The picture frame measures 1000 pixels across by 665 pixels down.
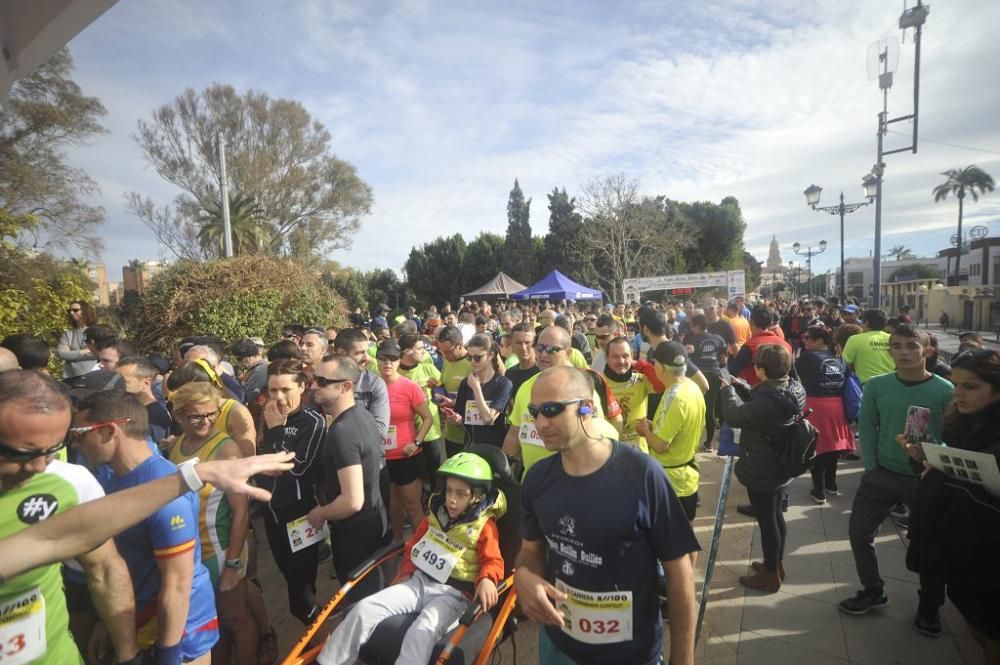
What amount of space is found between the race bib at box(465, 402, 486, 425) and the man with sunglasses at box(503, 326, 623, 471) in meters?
0.71

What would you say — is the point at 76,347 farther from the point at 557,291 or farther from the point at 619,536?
the point at 557,291

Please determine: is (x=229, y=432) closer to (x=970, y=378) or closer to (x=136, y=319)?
(x=970, y=378)

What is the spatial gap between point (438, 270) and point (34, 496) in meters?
36.0

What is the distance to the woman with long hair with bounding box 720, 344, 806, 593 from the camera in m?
3.19

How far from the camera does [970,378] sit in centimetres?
239

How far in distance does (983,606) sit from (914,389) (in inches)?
52.8

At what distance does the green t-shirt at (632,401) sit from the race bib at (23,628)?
→ 327 centimetres

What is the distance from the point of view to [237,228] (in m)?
19.7

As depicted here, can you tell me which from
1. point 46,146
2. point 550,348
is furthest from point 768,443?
point 46,146

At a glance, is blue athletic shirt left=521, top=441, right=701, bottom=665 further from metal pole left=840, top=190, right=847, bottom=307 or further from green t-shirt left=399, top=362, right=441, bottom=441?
metal pole left=840, top=190, right=847, bottom=307

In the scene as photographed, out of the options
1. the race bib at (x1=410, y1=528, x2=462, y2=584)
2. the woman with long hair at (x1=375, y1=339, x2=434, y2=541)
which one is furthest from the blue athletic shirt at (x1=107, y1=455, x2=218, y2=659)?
the woman with long hair at (x1=375, y1=339, x2=434, y2=541)

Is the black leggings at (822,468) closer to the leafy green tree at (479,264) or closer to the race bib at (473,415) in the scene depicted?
the race bib at (473,415)

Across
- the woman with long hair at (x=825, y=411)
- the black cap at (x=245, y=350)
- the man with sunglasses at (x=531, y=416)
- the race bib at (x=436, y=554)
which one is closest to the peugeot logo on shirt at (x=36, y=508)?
the race bib at (x=436, y=554)

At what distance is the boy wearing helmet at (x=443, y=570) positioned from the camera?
237 centimetres
